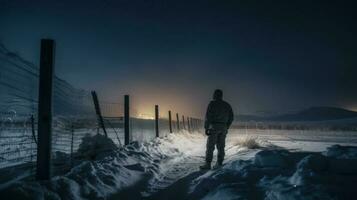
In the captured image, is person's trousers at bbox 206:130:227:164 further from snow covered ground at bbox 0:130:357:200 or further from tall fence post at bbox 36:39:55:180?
tall fence post at bbox 36:39:55:180

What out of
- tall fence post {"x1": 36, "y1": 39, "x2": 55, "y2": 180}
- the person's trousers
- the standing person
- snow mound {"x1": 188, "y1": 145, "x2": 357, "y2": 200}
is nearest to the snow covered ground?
snow mound {"x1": 188, "y1": 145, "x2": 357, "y2": 200}

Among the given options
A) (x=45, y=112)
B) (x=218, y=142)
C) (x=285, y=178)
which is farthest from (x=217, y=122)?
(x=45, y=112)

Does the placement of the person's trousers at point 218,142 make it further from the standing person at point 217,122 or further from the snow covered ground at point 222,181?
the snow covered ground at point 222,181

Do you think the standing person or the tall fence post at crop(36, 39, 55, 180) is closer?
the tall fence post at crop(36, 39, 55, 180)

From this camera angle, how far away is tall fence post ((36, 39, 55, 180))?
469 centimetres

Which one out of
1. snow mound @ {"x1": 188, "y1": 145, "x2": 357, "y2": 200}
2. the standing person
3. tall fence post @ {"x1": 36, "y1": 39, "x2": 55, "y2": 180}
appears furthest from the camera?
the standing person

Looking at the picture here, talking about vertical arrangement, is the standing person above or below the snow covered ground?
A: above

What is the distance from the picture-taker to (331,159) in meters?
4.83

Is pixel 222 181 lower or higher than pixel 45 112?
lower

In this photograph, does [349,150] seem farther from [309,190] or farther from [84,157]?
[84,157]

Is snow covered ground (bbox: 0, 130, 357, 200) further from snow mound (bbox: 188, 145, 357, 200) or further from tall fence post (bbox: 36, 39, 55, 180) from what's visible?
tall fence post (bbox: 36, 39, 55, 180)

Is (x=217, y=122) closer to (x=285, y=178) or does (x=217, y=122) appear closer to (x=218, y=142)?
(x=218, y=142)

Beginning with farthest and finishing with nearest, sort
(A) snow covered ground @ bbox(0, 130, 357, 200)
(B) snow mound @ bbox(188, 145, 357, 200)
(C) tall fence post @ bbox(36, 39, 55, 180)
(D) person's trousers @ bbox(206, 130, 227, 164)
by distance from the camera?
(D) person's trousers @ bbox(206, 130, 227, 164), (C) tall fence post @ bbox(36, 39, 55, 180), (A) snow covered ground @ bbox(0, 130, 357, 200), (B) snow mound @ bbox(188, 145, 357, 200)

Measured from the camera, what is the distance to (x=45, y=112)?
15.5 ft
